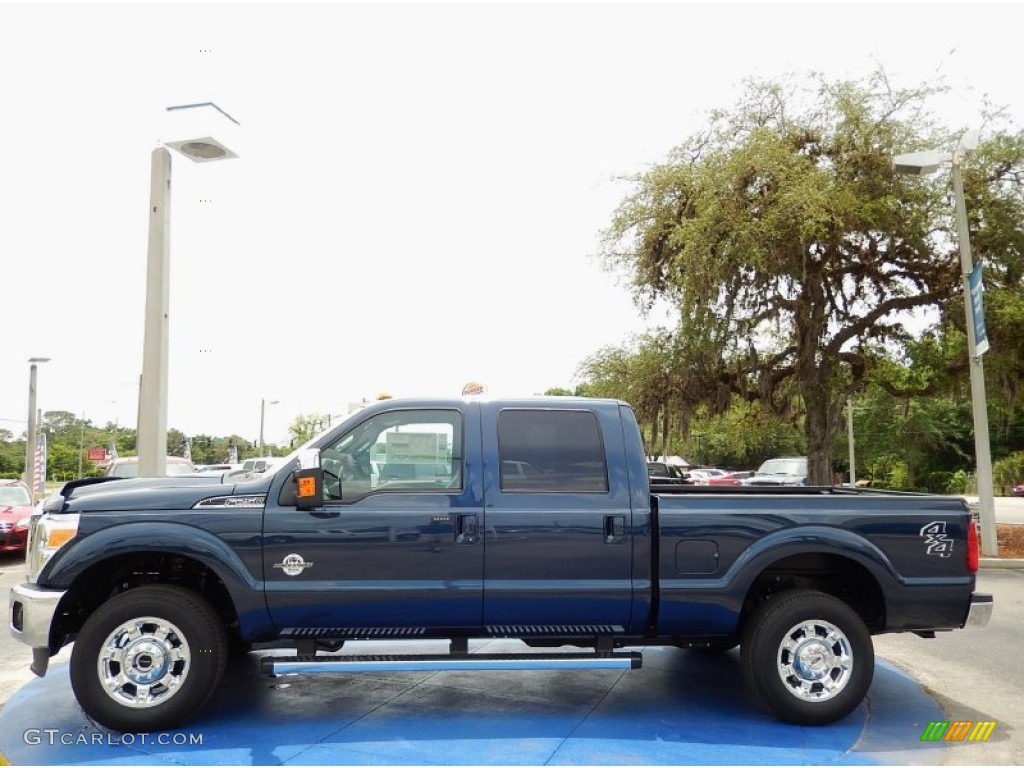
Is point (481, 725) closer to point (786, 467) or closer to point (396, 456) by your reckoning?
point (396, 456)

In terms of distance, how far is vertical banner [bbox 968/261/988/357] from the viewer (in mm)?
13938

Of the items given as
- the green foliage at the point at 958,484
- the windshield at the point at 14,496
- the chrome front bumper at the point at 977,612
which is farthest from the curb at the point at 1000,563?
the green foliage at the point at 958,484

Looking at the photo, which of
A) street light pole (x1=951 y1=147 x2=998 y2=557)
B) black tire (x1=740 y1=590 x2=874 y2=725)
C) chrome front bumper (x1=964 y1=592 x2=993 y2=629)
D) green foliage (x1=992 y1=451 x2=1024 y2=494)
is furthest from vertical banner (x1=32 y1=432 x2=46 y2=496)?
green foliage (x1=992 y1=451 x2=1024 y2=494)

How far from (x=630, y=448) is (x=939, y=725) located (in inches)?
102

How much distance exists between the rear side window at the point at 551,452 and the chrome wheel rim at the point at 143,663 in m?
2.16

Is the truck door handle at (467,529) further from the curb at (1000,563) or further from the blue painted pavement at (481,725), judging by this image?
the curb at (1000,563)

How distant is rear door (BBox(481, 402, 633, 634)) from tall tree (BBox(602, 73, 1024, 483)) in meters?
11.9

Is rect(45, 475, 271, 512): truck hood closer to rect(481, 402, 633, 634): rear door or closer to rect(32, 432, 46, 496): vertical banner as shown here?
rect(481, 402, 633, 634): rear door

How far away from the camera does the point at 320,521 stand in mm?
5395

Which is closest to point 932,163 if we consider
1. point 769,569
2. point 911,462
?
point 769,569

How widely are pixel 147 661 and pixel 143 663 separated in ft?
0.09

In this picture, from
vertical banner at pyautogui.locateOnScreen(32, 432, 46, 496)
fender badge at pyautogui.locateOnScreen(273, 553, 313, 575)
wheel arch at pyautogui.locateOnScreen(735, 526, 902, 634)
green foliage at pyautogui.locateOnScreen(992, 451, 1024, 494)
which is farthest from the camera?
green foliage at pyautogui.locateOnScreen(992, 451, 1024, 494)

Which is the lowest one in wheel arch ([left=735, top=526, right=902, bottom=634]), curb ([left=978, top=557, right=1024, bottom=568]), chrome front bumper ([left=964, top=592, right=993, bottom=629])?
curb ([left=978, top=557, right=1024, bottom=568])

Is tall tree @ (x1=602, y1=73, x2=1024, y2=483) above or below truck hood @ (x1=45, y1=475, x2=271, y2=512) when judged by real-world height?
above
